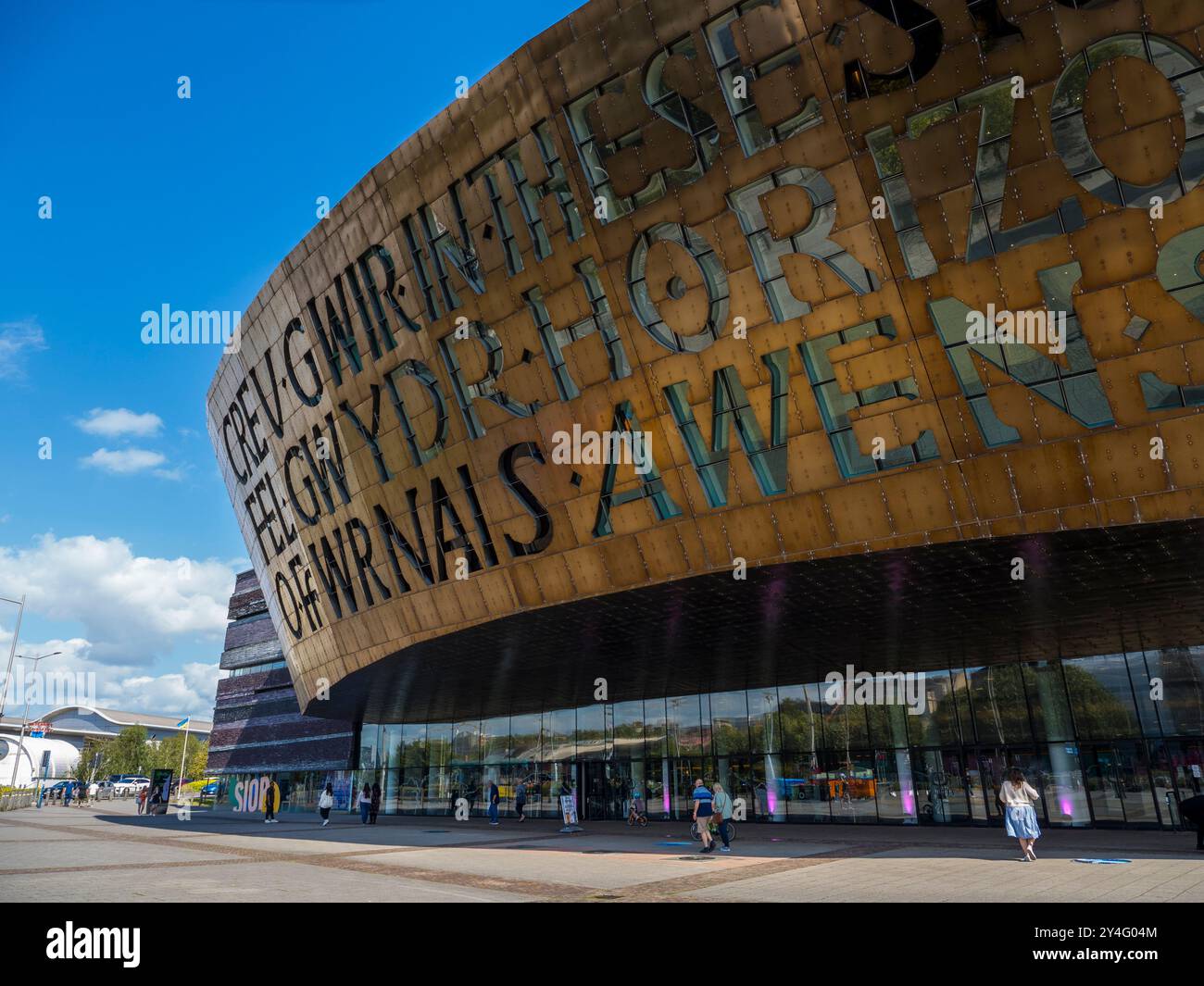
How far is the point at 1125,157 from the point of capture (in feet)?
48.1

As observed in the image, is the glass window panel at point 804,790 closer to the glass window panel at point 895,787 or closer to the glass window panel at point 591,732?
the glass window panel at point 895,787

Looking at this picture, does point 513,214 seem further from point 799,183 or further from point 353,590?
point 353,590

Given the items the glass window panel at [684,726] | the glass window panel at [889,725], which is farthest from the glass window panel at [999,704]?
the glass window panel at [684,726]

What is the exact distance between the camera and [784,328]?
1797cm

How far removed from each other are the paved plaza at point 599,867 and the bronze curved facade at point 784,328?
6.09 m

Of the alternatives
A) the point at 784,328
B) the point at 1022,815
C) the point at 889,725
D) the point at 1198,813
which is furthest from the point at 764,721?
the point at 784,328

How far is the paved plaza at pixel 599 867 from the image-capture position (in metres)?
13.2

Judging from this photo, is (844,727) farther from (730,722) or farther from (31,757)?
(31,757)

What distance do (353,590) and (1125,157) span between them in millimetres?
25754

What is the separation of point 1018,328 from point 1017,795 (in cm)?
1030

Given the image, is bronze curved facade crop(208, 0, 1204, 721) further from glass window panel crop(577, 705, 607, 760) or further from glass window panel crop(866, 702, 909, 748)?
glass window panel crop(577, 705, 607, 760)

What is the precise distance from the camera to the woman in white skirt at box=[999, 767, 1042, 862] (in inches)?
675
